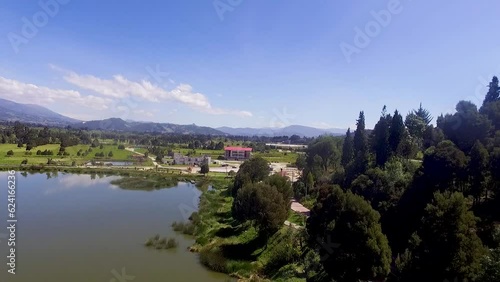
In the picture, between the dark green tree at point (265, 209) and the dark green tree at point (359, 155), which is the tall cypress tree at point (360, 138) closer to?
the dark green tree at point (359, 155)

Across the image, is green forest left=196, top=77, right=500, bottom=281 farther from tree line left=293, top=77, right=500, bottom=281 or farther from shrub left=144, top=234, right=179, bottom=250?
shrub left=144, top=234, right=179, bottom=250

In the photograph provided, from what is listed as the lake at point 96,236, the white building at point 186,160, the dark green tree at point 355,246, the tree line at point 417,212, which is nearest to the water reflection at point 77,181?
the lake at point 96,236

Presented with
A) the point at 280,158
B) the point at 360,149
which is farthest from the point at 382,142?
the point at 280,158

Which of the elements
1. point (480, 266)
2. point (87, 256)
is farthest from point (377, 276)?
point (87, 256)

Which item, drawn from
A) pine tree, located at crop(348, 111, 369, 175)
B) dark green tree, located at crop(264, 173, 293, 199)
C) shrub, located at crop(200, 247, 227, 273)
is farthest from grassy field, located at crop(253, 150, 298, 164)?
shrub, located at crop(200, 247, 227, 273)

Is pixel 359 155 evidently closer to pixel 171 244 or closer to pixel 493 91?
pixel 493 91

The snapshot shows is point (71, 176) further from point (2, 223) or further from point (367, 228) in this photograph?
point (367, 228)
